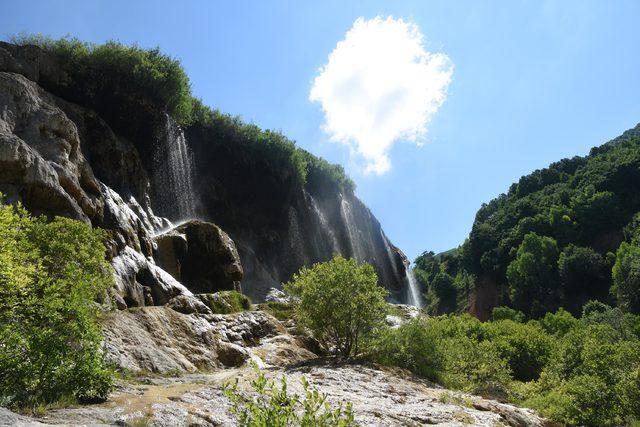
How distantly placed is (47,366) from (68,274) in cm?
442

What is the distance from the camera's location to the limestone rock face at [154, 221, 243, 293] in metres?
29.7

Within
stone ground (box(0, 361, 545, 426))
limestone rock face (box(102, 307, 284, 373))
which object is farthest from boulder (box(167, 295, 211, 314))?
stone ground (box(0, 361, 545, 426))

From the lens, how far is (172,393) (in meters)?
10.1

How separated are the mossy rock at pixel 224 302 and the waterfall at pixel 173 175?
15.0 metres

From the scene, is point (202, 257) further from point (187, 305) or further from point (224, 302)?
point (187, 305)

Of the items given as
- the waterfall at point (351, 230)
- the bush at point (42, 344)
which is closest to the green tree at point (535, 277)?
the waterfall at point (351, 230)

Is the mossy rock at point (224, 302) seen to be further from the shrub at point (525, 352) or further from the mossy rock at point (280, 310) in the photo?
the shrub at point (525, 352)

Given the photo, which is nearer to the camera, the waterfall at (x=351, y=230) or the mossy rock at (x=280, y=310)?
the mossy rock at (x=280, y=310)

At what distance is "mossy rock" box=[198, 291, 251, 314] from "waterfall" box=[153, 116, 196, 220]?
15.0 metres

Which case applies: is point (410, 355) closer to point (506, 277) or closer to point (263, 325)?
point (263, 325)

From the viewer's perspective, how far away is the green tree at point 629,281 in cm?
6283

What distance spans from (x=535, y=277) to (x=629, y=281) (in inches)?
898

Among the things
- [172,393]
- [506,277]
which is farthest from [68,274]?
[506,277]

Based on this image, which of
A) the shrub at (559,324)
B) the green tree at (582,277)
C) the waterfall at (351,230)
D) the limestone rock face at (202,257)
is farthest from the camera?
the green tree at (582,277)
